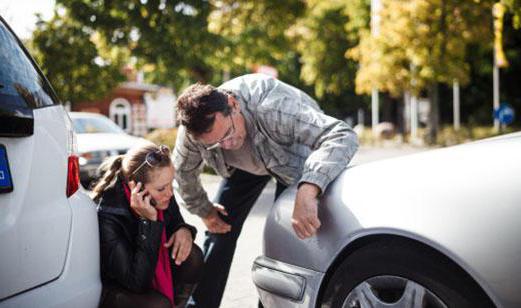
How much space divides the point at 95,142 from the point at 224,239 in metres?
7.61

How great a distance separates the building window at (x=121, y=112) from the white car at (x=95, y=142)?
33.9 meters

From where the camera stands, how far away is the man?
241 centimetres

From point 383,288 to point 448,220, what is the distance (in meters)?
0.36

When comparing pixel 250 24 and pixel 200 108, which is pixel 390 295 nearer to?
pixel 200 108

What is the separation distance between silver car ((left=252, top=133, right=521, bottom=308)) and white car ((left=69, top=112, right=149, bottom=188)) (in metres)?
7.77

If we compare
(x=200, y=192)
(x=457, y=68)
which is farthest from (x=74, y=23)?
(x=200, y=192)

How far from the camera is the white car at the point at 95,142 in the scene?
10.1m

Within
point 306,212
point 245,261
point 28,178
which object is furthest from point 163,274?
point 245,261

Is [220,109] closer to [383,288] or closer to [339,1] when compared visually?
[383,288]

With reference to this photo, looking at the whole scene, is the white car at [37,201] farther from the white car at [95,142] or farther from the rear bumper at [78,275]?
the white car at [95,142]

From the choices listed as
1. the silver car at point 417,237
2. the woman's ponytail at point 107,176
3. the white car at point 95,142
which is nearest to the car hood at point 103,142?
the white car at point 95,142

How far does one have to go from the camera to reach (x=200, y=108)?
2639 mm

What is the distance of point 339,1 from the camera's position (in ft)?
106

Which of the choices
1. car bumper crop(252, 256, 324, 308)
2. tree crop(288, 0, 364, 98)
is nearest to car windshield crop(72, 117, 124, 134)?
car bumper crop(252, 256, 324, 308)
